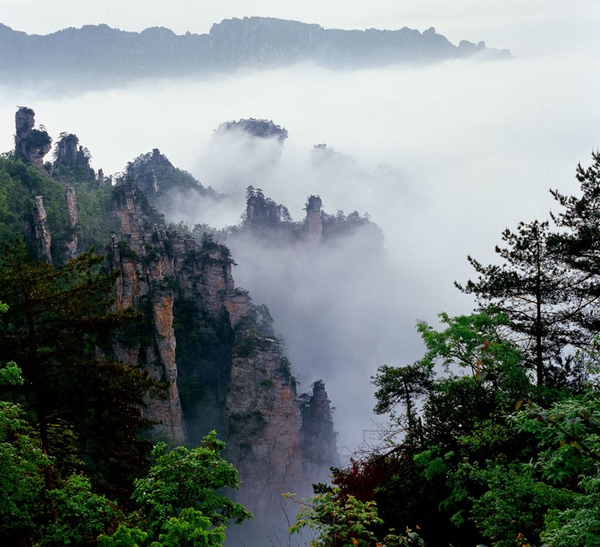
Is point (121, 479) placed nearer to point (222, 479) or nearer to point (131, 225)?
point (222, 479)

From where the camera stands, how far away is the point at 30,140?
55.0m

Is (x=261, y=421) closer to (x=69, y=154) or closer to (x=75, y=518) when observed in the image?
(x=75, y=518)

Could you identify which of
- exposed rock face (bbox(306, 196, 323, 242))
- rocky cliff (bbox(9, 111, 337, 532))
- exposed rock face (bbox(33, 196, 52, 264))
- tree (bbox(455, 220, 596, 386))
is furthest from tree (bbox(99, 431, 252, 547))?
exposed rock face (bbox(306, 196, 323, 242))

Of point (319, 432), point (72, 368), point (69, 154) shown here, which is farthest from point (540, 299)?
point (69, 154)

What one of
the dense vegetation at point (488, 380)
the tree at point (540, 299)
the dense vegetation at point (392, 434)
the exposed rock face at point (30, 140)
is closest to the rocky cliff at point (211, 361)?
the exposed rock face at point (30, 140)

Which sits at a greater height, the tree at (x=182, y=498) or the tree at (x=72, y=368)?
the tree at (x=72, y=368)

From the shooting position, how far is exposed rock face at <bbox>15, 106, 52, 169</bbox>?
2159 inches

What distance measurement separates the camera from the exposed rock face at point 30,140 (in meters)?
54.8

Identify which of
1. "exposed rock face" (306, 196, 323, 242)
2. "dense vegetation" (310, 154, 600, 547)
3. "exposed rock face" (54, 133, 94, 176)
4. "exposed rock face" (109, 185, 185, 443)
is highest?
"exposed rock face" (54, 133, 94, 176)

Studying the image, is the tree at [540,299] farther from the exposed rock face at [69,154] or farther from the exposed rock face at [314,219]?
the exposed rock face at [314,219]

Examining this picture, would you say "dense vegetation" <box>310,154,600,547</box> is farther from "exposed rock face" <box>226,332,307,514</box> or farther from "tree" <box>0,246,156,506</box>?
"exposed rock face" <box>226,332,307,514</box>

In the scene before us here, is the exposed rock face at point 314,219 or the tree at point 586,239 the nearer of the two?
the tree at point 586,239

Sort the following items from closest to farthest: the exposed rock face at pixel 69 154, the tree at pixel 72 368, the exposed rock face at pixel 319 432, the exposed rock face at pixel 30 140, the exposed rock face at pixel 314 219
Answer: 1. the tree at pixel 72 368
2. the exposed rock face at pixel 319 432
3. the exposed rock face at pixel 30 140
4. the exposed rock face at pixel 69 154
5. the exposed rock face at pixel 314 219

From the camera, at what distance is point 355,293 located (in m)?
97.7
